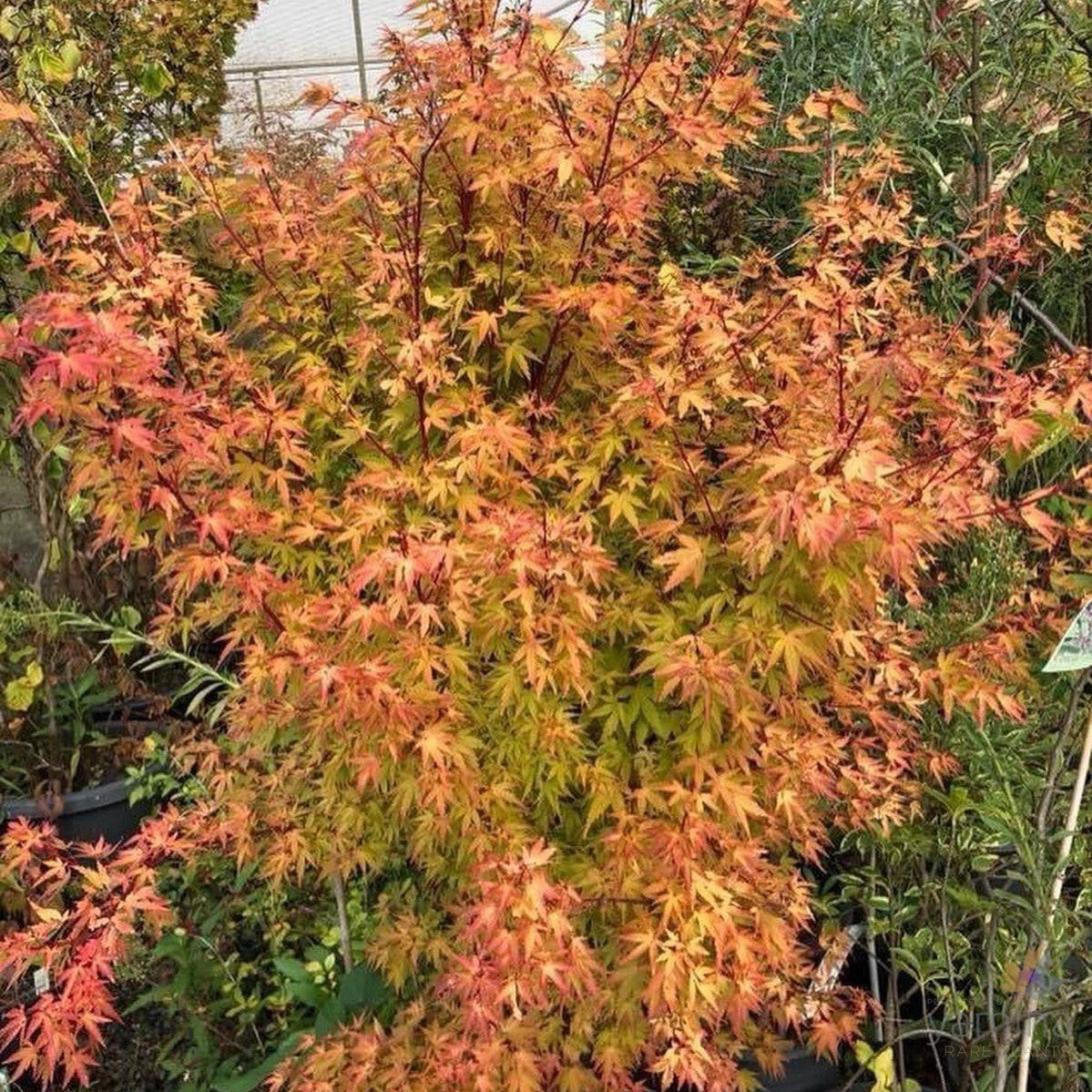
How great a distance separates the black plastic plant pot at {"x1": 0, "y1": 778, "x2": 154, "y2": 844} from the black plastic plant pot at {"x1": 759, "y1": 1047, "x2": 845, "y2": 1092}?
1.91 metres

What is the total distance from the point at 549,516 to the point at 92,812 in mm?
2116

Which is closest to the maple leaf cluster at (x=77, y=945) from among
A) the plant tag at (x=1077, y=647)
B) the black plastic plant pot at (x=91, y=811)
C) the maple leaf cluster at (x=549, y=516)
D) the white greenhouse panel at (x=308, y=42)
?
the maple leaf cluster at (x=549, y=516)

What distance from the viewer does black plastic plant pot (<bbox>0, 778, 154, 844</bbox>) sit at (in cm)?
300

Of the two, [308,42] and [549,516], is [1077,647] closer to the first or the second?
[549,516]

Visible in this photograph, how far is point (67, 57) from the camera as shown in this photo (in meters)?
2.48

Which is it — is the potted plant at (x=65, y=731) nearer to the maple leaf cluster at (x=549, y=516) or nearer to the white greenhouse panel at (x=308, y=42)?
the maple leaf cluster at (x=549, y=516)

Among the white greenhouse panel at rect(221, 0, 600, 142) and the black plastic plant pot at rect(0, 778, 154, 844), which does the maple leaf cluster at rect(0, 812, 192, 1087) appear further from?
the white greenhouse panel at rect(221, 0, 600, 142)

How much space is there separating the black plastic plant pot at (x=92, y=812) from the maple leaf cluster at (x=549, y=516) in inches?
51.7

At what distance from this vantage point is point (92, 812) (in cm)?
306

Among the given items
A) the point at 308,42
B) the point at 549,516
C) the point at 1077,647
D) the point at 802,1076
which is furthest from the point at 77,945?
the point at 308,42

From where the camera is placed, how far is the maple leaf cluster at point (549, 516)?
5.00 ft

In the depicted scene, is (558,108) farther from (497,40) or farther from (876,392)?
(876,392)

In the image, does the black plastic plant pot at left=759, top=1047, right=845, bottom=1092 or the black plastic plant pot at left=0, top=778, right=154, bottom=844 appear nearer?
the black plastic plant pot at left=759, top=1047, right=845, bottom=1092

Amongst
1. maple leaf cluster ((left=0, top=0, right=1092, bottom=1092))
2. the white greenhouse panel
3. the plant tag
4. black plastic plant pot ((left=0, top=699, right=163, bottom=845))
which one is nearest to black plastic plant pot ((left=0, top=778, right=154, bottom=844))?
black plastic plant pot ((left=0, top=699, right=163, bottom=845))
